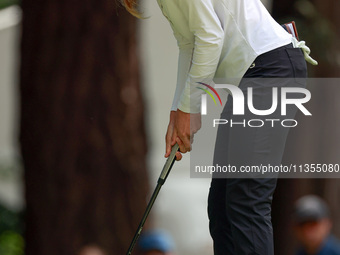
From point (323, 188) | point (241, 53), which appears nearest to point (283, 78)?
point (241, 53)

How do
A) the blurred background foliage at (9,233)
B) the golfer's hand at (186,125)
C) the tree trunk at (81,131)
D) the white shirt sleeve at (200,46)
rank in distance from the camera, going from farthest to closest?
the blurred background foliage at (9,233) → the tree trunk at (81,131) → the golfer's hand at (186,125) → the white shirt sleeve at (200,46)

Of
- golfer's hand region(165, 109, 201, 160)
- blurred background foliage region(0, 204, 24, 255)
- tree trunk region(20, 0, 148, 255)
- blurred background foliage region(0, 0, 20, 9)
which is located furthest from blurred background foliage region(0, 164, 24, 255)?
golfer's hand region(165, 109, 201, 160)

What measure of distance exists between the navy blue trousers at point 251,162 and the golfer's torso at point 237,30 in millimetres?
38

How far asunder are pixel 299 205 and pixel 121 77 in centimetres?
157

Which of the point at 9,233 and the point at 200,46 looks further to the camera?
the point at 9,233

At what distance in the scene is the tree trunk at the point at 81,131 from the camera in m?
6.19

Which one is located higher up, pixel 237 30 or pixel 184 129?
pixel 237 30

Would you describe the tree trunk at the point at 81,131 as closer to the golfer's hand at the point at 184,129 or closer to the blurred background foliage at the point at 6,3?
the blurred background foliage at the point at 6,3

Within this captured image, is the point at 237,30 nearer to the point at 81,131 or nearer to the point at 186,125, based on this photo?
the point at 186,125

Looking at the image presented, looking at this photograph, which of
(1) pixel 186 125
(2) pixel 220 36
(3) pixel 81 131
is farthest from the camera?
(3) pixel 81 131

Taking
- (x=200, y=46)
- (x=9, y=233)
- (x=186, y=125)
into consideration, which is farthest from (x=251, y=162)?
(x=9, y=233)

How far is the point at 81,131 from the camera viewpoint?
20.3ft

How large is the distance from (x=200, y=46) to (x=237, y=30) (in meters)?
0.19

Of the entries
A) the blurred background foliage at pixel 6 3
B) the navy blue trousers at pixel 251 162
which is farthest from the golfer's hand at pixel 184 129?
the blurred background foliage at pixel 6 3
